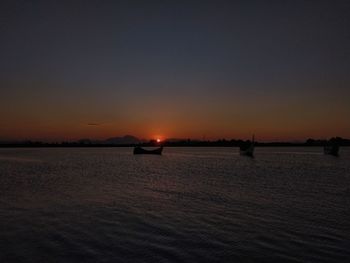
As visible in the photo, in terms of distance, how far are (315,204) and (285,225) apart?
750 cm

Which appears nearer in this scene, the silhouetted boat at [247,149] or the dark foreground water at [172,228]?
the dark foreground water at [172,228]

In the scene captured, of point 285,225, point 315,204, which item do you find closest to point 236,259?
point 285,225

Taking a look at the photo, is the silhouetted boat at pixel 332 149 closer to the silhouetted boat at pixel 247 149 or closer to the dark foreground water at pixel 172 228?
the silhouetted boat at pixel 247 149

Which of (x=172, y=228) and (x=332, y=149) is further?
(x=332, y=149)

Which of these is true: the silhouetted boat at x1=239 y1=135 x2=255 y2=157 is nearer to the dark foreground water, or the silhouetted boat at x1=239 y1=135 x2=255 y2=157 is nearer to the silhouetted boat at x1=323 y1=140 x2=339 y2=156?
the silhouetted boat at x1=323 y1=140 x2=339 y2=156

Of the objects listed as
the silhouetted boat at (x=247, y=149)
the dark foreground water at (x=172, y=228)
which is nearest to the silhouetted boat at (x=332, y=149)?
the silhouetted boat at (x=247, y=149)

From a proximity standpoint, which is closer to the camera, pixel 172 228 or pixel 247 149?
pixel 172 228

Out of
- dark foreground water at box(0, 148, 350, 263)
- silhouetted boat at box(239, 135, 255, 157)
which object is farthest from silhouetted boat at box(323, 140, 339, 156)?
dark foreground water at box(0, 148, 350, 263)

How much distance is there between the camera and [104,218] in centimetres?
1741

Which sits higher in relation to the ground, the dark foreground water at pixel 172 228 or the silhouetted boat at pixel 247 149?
the silhouetted boat at pixel 247 149

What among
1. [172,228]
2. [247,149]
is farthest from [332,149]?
[172,228]

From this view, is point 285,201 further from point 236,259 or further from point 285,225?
point 236,259

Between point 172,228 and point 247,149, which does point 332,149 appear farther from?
point 172,228

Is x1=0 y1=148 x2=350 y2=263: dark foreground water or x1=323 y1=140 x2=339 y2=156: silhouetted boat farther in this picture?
x1=323 y1=140 x2=339 y2=156: silhouetted boat
